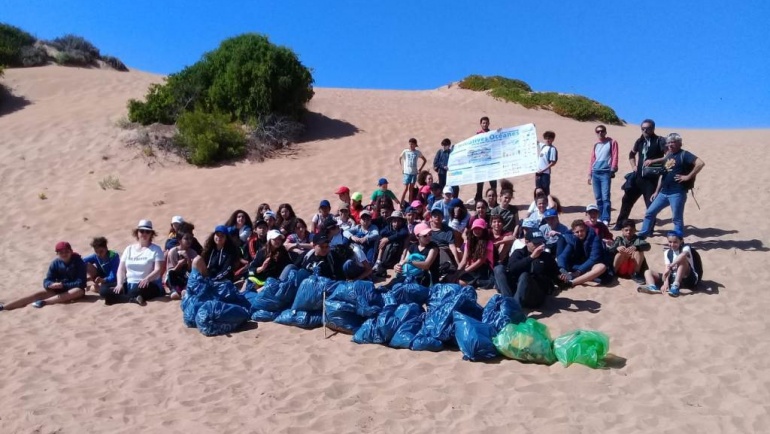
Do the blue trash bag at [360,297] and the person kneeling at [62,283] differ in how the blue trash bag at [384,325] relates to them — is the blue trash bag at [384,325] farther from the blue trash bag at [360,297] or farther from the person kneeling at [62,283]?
the person kneeling at [62,283]

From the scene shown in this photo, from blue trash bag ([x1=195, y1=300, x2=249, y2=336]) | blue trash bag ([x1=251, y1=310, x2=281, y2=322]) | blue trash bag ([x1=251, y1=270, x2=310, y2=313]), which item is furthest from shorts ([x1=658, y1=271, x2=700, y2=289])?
blue trash bag ([x1=195, y1=300, x2=249, y2=336])

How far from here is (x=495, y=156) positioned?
10453mm

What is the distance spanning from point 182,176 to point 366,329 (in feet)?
33.0

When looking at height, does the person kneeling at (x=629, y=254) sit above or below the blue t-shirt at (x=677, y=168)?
below

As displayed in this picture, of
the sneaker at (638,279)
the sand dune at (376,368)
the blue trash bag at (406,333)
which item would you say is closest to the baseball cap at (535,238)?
the sand dune at (376,368)

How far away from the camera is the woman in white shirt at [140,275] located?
7.70 metres

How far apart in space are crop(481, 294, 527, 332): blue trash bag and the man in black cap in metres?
0.72

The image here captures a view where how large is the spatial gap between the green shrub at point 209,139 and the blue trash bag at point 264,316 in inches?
371

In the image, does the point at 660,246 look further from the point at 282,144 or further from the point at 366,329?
the point at 282,144

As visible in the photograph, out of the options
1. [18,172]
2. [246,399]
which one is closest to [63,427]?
[246,399]

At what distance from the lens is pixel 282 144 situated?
55.6 feet

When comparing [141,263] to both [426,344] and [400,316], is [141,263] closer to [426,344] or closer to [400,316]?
[400,316]

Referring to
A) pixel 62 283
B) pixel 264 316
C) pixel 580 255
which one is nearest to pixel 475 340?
pixel 264 316

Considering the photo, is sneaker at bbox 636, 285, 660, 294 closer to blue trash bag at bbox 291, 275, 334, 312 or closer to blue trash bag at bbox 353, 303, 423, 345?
blue trash bag at bbox 353, 303, 423, 345
